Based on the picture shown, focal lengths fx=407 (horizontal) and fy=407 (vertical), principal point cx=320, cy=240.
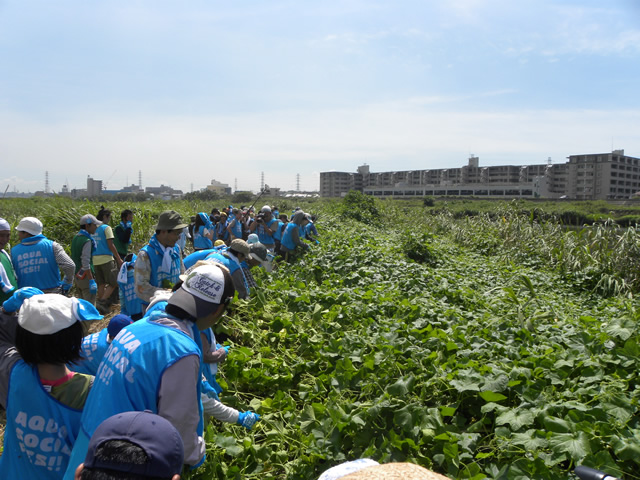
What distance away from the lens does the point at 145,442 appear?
45.8 inches

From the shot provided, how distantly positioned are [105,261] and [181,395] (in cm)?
610

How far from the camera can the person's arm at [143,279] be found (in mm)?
4238

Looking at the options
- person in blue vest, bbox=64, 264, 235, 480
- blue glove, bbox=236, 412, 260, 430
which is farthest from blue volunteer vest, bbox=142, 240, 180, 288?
person in blue vest, bbox=64, 264, 235, 480

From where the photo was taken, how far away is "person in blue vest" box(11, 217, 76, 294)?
186 inches

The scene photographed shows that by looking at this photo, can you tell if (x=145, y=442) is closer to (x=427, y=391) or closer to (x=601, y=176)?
(x=427, y=391)

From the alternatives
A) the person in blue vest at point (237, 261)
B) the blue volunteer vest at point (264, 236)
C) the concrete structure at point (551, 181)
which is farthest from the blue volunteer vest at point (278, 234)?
the concrete structure at point (551, 181)

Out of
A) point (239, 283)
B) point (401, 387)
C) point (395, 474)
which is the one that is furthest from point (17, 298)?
point (395, 474)

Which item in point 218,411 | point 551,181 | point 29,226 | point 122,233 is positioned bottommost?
point 218,411

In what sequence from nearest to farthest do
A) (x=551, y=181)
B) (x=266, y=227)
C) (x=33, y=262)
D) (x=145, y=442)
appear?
(x=145, y=442), (x=33, y=262), (x=266, y=227), (x=551, y=181)

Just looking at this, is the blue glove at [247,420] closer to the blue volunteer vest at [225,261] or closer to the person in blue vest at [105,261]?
the blue volunteer vest at [225,261]

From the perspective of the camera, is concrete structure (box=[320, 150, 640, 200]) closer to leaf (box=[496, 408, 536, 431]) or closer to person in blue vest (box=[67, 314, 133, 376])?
leaf (box=[496, 408, 536, 431])

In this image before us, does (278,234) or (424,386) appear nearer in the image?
(424,386)

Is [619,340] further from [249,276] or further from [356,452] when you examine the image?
[249,276]

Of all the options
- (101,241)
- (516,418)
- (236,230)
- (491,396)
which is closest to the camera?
(516,418)
